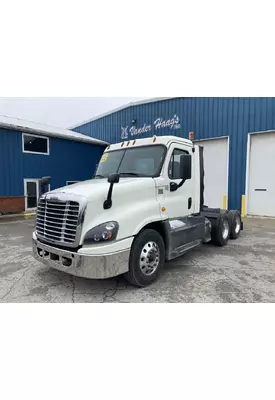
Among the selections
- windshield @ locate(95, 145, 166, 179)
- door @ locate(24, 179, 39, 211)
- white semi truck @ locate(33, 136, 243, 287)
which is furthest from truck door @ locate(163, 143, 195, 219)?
door @ locate(24, 179, 39, 211)

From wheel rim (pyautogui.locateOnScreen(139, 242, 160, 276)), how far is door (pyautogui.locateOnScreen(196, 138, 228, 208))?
31.5 feet

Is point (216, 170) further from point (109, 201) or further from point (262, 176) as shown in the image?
point (109, 201)

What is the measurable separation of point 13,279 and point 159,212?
2906 mm

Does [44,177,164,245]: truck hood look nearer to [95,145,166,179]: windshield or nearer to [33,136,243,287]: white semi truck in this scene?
[33,136,243,287]: white semi truck

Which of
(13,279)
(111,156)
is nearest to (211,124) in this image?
(111,156)

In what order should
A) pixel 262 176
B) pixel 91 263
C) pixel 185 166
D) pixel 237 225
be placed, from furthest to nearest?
1. pixel 262 176
2. pixel 237 225
3. pixel 185 166
4. pixel 91 263

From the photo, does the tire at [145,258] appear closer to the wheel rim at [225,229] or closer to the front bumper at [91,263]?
the front bumper at [91,263]

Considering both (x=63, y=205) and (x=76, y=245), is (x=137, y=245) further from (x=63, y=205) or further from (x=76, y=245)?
(x=63, y=205)

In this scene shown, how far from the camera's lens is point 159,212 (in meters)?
4.04

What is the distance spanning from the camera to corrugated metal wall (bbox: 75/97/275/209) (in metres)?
11.1

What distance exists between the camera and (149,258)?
385 cm

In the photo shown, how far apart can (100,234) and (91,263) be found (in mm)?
415

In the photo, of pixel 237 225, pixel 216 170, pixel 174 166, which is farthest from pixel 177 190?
pixel 216 170
